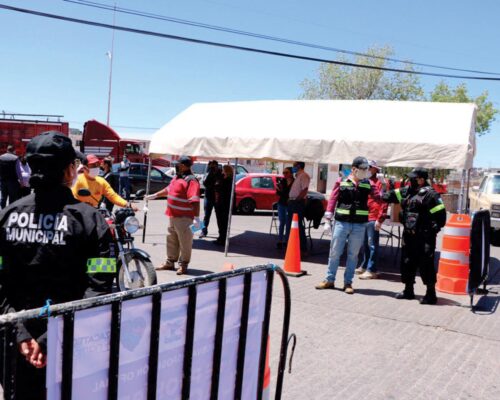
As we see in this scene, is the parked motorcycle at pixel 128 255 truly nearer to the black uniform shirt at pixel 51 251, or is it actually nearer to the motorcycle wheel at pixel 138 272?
the motorcycle wheel at pixel 138 272

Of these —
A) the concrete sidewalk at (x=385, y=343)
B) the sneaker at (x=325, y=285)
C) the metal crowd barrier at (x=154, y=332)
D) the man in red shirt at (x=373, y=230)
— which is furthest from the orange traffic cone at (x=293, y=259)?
the metal crowd barrier at (x=154, y=332)

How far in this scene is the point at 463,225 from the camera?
780 cm

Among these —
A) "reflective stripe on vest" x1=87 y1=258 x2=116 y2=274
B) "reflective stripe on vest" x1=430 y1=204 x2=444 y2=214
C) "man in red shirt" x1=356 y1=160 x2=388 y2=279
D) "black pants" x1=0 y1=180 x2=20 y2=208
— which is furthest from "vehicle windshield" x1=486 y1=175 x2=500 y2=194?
"reflective stripe on vest" x1=87 y1=258 x2=116 y2=274

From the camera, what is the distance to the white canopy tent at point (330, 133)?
8.67m

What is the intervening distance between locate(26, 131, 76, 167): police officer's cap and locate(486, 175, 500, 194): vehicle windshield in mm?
14295

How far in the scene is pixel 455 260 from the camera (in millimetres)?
7691

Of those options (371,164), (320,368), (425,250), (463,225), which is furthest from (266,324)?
(371,164)

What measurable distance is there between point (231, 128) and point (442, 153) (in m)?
3.98

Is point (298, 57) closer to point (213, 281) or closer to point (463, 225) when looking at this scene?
point (463, 225)

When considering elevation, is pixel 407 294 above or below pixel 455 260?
below

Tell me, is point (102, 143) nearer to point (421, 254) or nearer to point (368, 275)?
point (368, 275)

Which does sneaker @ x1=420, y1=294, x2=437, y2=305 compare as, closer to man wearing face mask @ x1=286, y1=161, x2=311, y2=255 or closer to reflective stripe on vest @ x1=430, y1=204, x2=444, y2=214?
reflective stripe on vest @ x1=430, y1=204, x2=444, y2=214

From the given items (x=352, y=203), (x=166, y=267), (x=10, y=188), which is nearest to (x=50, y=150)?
(x=352, y=203)

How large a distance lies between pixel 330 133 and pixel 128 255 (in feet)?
16.0
